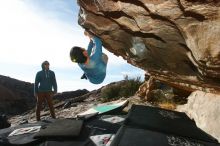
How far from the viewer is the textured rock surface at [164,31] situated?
405 centimetres

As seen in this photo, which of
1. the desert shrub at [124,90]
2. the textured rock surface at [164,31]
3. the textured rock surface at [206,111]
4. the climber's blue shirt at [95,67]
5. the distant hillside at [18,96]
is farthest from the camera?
the distant hillside at [18,96]

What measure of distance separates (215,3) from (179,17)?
856 mm

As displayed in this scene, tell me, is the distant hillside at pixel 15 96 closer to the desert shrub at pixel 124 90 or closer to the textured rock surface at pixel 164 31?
the desert shrub at pixel 124 90

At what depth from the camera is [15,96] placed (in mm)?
33469

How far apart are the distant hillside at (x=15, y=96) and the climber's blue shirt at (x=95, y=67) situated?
23601 millimetres

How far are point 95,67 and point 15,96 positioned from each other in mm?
28586

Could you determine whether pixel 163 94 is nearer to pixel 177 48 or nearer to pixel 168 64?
pixel 168 64

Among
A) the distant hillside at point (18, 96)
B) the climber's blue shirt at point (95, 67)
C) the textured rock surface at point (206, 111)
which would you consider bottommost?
the distant hillside at point (18, 96)

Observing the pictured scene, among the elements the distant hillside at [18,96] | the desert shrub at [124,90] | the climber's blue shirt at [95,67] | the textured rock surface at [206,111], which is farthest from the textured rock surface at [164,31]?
the distant hillside at [18,96]

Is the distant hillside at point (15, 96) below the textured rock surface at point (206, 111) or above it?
below

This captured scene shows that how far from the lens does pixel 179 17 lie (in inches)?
→ 172

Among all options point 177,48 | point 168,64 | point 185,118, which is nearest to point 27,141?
point 185,118

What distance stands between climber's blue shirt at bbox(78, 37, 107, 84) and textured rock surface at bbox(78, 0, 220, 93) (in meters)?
0.56

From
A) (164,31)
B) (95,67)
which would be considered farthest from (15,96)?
(164,31)
